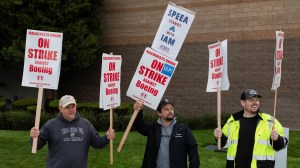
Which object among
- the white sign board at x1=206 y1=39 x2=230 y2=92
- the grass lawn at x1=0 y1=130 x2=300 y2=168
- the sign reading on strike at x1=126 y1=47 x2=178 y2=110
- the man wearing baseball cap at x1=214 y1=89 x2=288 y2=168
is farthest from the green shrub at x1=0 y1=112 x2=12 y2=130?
the man wearing baseball cap at x1=214 y1=89 x2=288 y2=168

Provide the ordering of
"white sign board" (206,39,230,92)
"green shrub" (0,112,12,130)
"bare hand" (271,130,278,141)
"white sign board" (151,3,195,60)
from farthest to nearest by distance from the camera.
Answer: "green shrub" (0,112,12,130) < "white sign board" (151,3,195,60) < "white sign board" (206,39,230,92) < "bare hand" (271,130,278,141)

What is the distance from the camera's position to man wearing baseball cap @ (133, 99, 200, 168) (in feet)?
16.5

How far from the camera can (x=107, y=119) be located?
1463 centimetres

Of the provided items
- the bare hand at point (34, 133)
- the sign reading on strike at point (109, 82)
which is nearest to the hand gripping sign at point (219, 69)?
the sign reading on strike at point (109, 82)

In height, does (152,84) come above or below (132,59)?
below

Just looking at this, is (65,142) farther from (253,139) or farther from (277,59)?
(277,59)

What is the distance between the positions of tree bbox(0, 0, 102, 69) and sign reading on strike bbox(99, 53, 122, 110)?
481 inches

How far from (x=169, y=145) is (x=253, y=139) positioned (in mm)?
1009

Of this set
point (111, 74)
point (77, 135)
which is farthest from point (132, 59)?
point (77, 135)

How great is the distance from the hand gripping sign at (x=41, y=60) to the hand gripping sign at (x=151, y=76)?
3.72 ft

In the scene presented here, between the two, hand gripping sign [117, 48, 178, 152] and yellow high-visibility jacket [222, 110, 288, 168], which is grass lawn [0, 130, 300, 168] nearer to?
hand gripping sign [117, 48, 178, 152]

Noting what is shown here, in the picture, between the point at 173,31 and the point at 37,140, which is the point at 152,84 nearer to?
the point at 173,31

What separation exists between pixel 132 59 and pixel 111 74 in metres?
13.5

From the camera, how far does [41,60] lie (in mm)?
5461
